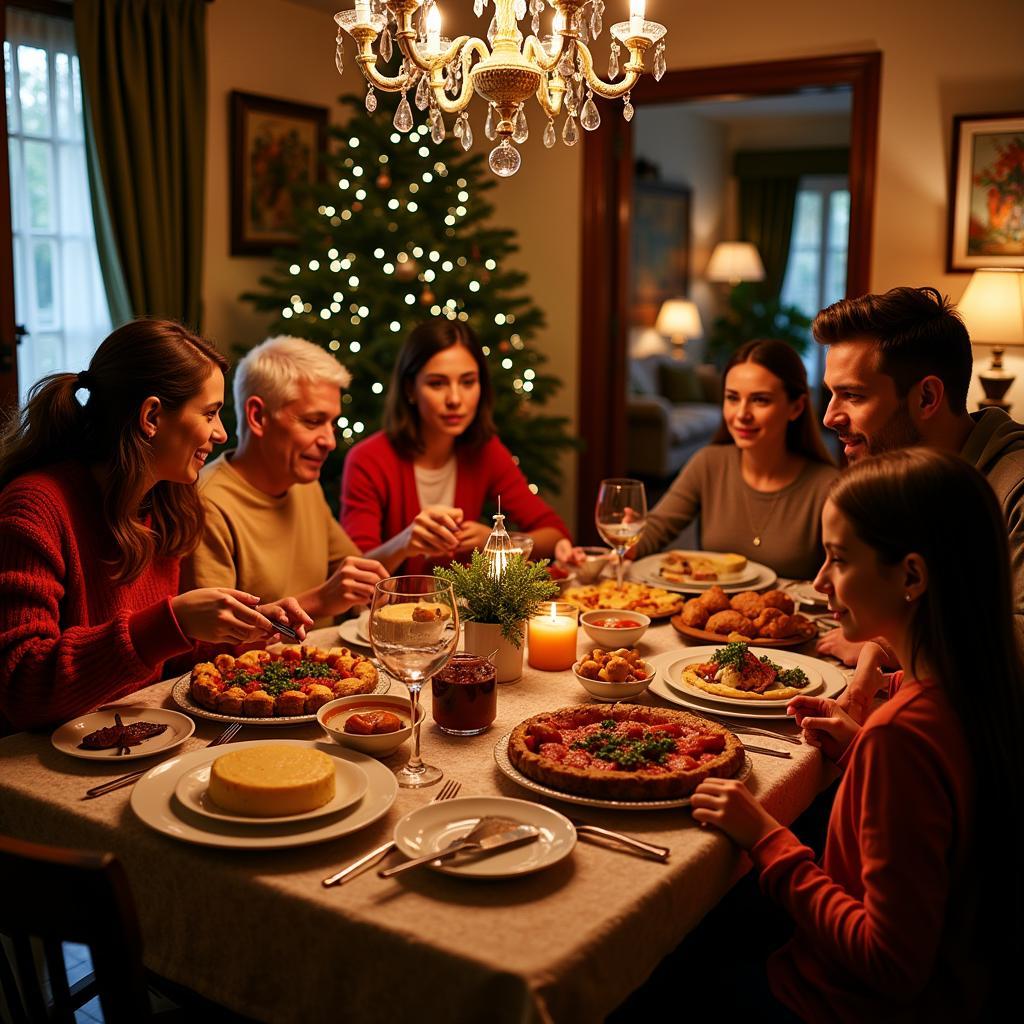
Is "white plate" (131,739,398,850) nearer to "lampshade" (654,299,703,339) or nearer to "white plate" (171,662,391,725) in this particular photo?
"white plate" (171,662,391,725)

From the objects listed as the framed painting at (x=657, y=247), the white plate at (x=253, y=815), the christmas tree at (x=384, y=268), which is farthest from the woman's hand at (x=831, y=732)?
the framed painting at (x=657, y=247)

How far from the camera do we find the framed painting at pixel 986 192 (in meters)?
4.22

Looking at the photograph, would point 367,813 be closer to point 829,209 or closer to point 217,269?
point 217,269

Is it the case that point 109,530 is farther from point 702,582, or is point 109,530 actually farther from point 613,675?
point 702,582

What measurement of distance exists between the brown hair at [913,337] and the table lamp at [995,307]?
2076 millimetres

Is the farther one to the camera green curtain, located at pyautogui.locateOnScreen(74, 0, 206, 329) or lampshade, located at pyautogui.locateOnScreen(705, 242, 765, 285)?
lampshade, located at pyautogui.locateOnScreen(705, 242, 765, 285)

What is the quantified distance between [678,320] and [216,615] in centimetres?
817

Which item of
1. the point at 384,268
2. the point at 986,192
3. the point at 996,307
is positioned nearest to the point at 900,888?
the point at 996,307

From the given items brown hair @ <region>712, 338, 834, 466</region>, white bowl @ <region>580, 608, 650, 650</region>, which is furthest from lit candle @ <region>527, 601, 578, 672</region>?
brown hair @ <region>712, 338, 834, 466</region>

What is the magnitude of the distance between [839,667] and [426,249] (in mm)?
2962

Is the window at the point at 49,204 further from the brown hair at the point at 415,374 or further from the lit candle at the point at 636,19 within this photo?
the lit candle at the point at 636,19

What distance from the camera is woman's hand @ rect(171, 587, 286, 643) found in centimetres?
157

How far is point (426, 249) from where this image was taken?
441 centimetres

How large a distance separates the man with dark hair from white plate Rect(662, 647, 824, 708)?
5.3 inches
